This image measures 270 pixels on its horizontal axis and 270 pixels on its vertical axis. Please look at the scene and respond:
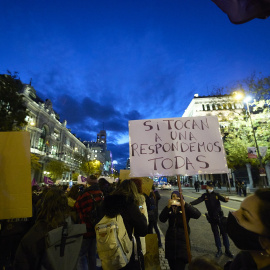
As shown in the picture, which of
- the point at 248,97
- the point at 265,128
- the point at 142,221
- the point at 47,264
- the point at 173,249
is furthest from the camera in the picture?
the point at 265,128

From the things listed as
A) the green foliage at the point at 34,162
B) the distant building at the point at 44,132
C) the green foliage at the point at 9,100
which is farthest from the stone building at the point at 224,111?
the distant building at the point at 44,132

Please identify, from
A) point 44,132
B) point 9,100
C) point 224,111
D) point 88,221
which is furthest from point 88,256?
point 44,132

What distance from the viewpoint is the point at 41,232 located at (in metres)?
2.25

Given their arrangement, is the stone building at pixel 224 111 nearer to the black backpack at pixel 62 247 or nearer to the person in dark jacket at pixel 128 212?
the person in dark jacket at pixel 128 212

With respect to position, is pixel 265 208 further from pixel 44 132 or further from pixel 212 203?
pixel 44 132

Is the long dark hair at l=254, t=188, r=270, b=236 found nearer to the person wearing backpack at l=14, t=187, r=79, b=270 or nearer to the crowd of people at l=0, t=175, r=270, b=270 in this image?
the crowd of people at l=0, t=175, r=270, b=270

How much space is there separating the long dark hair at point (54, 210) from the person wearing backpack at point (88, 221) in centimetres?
115

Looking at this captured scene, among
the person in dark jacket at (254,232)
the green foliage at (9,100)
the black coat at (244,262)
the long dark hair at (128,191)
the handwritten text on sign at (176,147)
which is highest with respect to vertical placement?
the green foliage at (9,100)

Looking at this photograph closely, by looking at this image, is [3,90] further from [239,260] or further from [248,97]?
[248,97]

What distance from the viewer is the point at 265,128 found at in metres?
20.1

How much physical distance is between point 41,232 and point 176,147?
2.56 metres

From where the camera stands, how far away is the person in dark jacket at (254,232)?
3.76 feet

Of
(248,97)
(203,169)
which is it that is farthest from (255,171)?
(203,169)

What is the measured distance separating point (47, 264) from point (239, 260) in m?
2.10
